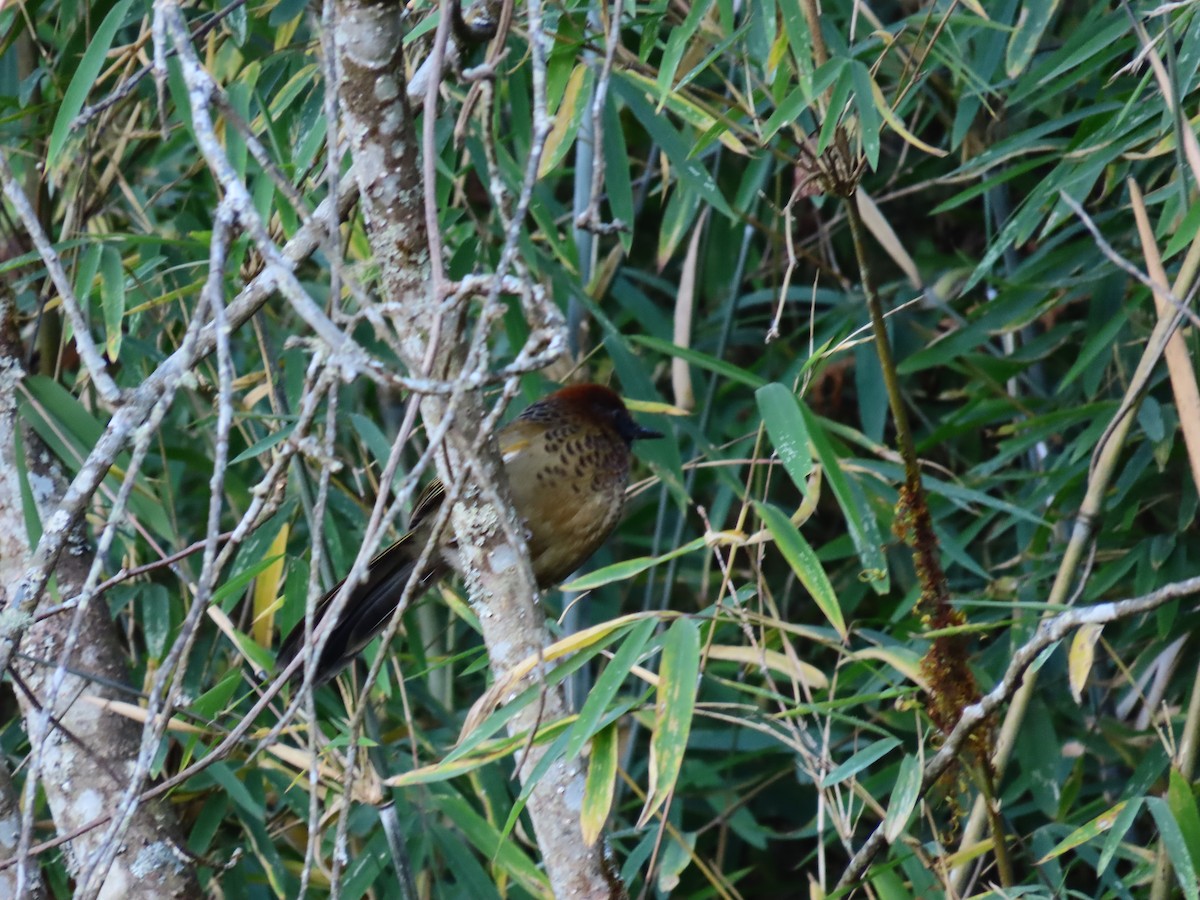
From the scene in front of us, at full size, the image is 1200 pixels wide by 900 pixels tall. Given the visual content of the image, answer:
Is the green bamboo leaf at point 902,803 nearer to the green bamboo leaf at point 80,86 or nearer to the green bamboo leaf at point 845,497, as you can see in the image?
the green bamboo leaf at point 845,497

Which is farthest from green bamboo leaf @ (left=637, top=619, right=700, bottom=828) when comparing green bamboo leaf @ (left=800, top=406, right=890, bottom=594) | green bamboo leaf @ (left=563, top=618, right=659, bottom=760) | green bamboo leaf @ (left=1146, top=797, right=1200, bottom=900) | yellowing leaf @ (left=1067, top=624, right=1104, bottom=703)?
green bamboo leaf @ (left=1146, top=797, right=1200, bottom=900)

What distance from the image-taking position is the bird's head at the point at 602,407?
3066mm

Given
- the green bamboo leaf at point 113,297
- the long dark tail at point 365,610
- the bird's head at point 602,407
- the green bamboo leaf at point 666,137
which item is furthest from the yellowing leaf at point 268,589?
the green bamboo leaf at point 666,137

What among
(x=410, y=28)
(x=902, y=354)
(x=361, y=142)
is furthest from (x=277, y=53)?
(x=902, y=354)

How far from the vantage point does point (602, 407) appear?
3121mm

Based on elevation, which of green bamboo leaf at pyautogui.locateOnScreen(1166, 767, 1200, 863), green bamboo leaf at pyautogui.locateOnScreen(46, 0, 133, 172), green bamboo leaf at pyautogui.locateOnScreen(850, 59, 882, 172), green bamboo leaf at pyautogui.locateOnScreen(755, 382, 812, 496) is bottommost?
green bamboo leaf at pyautogui.locateOnScreen(1166, 767, 1200, 863)

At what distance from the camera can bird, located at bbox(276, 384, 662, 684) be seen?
2.80 metres

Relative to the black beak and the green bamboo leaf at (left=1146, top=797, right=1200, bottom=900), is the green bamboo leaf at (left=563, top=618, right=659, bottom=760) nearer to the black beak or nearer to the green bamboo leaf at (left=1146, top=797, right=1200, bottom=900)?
the green bamboo leaf at (left=1146, top=797, right=1200, bottom=900)

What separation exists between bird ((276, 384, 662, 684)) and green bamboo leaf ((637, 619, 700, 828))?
988 millimetres

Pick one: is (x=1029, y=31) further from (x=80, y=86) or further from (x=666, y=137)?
(x=80, y=86)

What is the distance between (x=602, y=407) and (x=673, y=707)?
1.47 meters

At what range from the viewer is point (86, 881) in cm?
140

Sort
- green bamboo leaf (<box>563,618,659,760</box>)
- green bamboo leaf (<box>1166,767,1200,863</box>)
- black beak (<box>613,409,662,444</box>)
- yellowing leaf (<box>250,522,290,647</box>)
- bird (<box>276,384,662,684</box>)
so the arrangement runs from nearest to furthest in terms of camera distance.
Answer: green bamboo leaf (<box>563,618,659,760</box>) < green bamboo leaf (<box>1166,767,1200,863</box>) < yellowing leaf (<box>250,522,290,647</box>) < bird (<box>276,384,662,684</box>) < black beak (<box>613,409,662,444</box>)

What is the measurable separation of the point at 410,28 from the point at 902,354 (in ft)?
5.89
